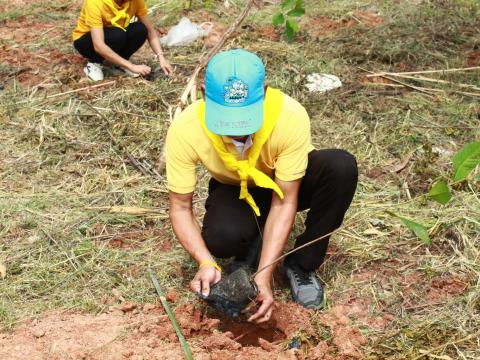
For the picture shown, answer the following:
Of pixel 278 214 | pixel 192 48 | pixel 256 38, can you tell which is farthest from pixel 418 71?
pixel 278 214

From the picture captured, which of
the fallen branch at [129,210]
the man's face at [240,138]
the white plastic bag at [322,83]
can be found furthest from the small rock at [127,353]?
the white plastic bag at [322,83]

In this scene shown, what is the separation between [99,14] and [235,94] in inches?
110

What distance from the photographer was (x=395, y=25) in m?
5.26

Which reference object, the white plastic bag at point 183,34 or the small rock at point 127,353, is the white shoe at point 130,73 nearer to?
the white plastic bag at point 183,34

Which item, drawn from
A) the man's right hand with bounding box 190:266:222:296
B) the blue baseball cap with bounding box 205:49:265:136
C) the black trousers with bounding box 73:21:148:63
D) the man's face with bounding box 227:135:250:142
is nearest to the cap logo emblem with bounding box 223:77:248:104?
the blue baseball cap with bounding box 205:49:265:136

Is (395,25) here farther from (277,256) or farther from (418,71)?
(277,256)

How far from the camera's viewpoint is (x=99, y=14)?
14.7 ft

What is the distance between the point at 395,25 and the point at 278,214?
3.43m

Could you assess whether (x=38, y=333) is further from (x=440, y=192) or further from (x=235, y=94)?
(x=440, y=192)

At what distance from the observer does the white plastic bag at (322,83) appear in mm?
4285

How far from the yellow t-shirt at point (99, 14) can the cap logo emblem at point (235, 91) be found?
2.73 m

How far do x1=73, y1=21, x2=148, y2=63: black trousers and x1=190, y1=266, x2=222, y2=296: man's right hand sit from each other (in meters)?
2.83

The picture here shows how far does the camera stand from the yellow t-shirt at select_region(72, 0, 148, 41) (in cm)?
445

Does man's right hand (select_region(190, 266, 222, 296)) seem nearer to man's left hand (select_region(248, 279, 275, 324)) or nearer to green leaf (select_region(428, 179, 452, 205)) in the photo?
man's left hand (select_region(248, 279, 275, 324))
